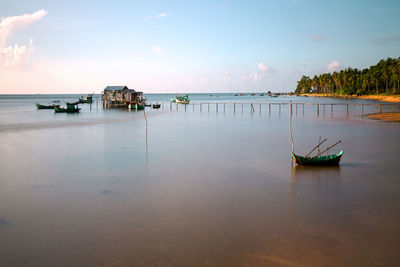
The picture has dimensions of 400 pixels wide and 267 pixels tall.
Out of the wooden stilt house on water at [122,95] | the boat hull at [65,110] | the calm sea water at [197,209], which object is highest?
the wooden stilt house on water at [122,95]

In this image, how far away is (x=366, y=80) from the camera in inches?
3189

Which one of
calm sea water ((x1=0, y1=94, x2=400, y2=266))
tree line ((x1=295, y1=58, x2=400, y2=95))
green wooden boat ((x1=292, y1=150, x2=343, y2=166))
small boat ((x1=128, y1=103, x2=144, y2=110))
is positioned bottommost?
calm sea water ((x1=0, y1=94, x2=400, y2=266))

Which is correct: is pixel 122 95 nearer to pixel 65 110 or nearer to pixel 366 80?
pixel 65 110

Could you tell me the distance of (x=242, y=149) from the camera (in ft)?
59.8

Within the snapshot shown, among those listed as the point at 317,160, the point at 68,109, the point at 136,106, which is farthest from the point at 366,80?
the point at 317,160

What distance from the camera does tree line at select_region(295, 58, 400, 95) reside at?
7144 cm

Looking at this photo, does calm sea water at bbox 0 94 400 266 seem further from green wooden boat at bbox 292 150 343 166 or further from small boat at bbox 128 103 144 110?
small boat at bbox 128 103 144 110

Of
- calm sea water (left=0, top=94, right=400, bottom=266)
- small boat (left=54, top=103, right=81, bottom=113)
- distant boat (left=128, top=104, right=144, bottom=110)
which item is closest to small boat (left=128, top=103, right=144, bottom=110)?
distant boat (left=128, top=104, right=144, bottom=110)

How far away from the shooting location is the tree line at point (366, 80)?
71.4m

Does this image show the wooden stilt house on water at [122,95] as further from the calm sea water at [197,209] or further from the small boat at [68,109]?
the calm sea water at [197,209]

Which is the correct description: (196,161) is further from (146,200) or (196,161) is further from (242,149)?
(146,200)

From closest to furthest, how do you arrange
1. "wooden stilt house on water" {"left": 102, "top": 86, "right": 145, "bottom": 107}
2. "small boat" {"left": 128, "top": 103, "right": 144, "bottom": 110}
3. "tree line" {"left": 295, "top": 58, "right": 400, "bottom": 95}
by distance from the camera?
1. "small boat" {"left": 128, "top": 103, "right": 144, "bottom": 110}
2. "wooden stilt house on water" {"left": 102, "top": 86, "right": 145, "bottom": 107}
3. "tree line" {"left": 295, "top": 58, "right": 400, "bottom": 95}

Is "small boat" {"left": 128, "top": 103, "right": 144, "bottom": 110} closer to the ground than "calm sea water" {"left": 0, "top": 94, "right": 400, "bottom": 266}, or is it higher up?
higher up

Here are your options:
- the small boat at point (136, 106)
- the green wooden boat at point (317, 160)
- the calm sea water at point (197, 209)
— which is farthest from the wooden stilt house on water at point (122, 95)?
the green wooden boat at point (317, 160)
